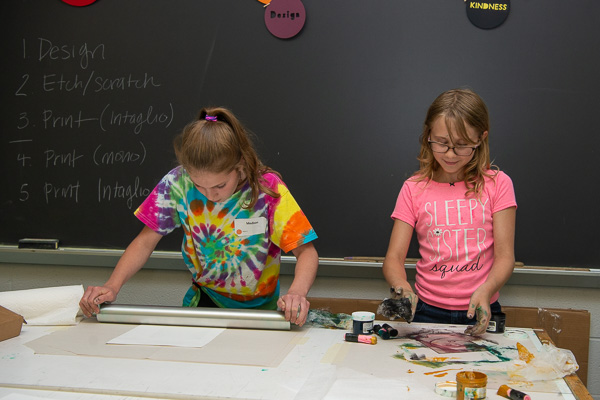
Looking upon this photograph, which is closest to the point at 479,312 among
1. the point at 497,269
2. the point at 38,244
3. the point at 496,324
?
the point at 496,324

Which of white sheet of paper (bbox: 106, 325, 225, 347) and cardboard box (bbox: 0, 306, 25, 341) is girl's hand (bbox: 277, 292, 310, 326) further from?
cardboard box (bbox: 0, 306, 25, 341)

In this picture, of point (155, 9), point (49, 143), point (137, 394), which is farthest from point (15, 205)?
point (137, 394)

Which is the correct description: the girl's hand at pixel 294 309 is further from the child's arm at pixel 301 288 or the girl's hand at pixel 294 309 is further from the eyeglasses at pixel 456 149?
the eyeglasses at pixel 456 149

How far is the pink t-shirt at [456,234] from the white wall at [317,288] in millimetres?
541

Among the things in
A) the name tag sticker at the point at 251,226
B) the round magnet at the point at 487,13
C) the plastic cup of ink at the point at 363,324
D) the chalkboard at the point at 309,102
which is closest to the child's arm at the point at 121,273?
the name tag sticker at the point at 251,226

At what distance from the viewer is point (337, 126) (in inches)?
101

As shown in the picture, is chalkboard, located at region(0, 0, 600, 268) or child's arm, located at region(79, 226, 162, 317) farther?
chalkboard, located at region(0, 0, 600, 268)

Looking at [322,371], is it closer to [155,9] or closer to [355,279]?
[355,279]

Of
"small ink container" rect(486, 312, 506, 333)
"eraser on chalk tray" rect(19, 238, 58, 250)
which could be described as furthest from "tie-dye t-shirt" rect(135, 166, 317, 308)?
"eraser on chalk tray" rect(19, 238, 58, 250)

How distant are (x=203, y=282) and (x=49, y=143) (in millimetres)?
1309

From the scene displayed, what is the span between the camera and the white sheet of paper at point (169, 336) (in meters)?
1.63

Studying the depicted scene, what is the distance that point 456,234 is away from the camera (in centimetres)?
200

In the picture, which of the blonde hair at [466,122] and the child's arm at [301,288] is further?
the blonde hair at [466,122]

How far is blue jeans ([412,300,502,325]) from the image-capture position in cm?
200
